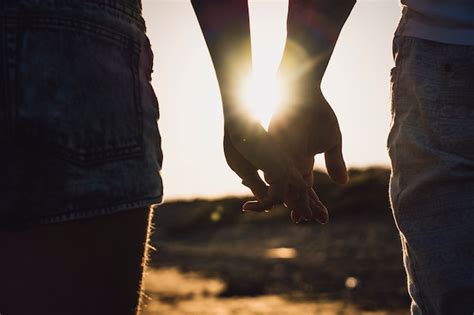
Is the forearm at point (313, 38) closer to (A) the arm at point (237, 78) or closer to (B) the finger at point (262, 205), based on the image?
(A) the arm at point (237, 78)

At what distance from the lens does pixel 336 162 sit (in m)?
2.46

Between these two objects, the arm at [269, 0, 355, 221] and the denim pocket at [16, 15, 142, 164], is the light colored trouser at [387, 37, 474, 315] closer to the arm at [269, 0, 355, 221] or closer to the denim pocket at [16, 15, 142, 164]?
the arm at [269, 0, 355, 221]

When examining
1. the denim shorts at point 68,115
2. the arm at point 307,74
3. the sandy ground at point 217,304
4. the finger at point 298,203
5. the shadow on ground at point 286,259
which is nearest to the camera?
the denim shorts at point 68,115

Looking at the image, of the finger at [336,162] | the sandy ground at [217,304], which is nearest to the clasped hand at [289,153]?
the finger at [336,162]

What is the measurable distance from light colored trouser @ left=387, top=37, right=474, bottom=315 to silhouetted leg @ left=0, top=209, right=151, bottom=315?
2.59 ft

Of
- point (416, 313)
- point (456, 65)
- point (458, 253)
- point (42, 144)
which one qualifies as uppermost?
point (456, 65)

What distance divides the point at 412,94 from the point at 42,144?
3.36 feet

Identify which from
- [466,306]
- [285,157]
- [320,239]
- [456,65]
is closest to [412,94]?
[456,65]

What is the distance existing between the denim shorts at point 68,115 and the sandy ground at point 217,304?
16.2ft

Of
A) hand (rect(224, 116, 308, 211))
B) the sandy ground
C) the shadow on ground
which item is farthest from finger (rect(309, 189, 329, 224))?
the sandy ground

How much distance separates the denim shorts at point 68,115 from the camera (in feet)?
4.90

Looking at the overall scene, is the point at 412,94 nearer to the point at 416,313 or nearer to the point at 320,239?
the point at 416,313

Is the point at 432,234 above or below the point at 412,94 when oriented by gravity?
below

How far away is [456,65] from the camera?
1946 mm
